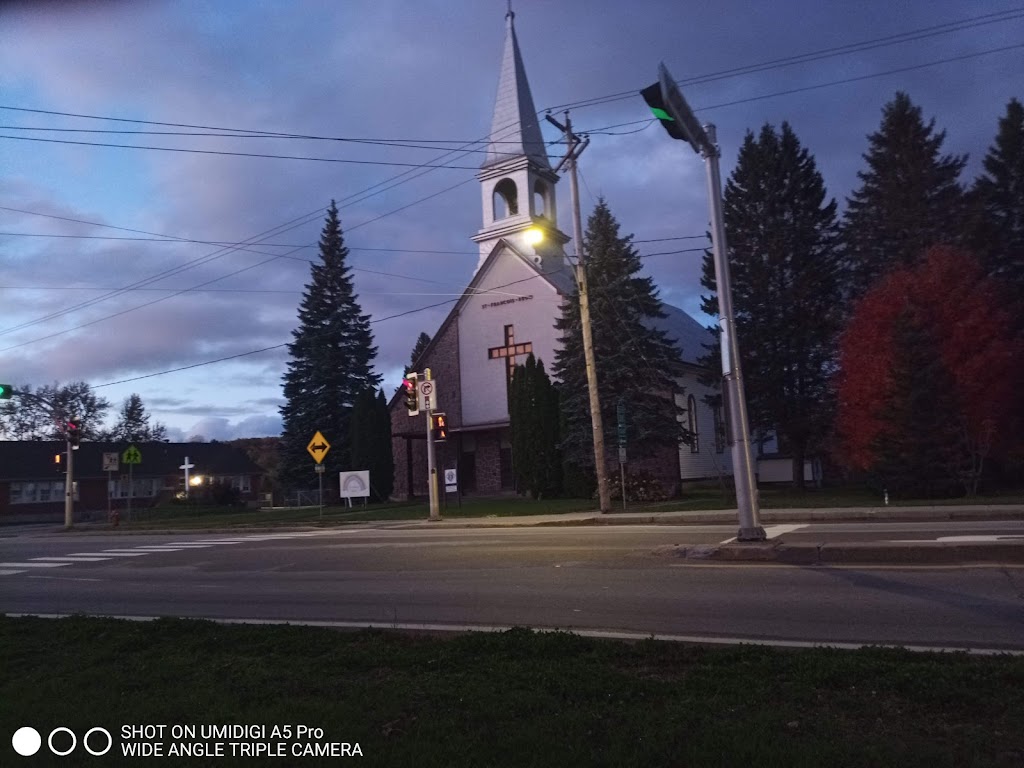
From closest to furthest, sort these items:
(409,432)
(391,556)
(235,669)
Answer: (235,669)
(391,556)
(409,432)

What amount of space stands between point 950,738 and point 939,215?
111 ft

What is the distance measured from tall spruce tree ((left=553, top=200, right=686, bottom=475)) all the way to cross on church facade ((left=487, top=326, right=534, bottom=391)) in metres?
8.41

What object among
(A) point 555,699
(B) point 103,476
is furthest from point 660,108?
(B) point 103,476

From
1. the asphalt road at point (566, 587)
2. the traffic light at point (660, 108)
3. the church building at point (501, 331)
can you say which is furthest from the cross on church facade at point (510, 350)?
the traffic light at point (660, 108)

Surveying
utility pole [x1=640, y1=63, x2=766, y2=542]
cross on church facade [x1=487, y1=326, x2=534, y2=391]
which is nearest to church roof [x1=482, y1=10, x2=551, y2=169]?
cross on church facade [x1=487, y1=326, x2=534, y2=391]

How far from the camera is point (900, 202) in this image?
34.4 meters

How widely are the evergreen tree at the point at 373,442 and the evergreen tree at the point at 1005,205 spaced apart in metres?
28.2

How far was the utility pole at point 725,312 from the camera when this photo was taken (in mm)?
13102

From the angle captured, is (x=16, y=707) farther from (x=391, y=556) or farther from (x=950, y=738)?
(x=391, y=556)

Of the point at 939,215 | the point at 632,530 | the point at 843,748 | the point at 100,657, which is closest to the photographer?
the point at 843,748

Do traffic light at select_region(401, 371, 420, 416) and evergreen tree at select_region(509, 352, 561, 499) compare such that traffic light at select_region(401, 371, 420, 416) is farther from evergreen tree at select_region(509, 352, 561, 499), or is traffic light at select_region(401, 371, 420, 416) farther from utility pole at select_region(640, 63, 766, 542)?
utility pole at select_region(640, 63, 766, 542)

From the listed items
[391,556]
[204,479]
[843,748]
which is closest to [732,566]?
[391,556]

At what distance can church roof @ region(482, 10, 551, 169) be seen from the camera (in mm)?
45406

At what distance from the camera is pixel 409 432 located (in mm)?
44156
